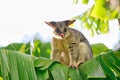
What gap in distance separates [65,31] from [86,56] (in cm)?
33

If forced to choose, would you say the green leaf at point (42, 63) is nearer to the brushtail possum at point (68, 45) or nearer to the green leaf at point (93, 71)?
the green leaf at point (93, 71)

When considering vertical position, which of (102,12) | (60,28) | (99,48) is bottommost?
(99,48)

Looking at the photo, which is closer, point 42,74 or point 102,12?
point 42,74

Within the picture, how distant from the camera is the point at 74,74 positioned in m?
3.22

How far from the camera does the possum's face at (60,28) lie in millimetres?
3961

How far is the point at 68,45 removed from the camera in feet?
13.7

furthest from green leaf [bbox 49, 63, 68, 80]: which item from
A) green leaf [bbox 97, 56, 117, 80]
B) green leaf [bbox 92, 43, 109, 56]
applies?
green leaf [bbox 92, 43, 109, 56]

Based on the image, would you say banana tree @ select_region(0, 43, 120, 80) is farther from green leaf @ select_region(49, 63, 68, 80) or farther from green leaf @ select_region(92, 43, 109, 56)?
green leaf @ select_region(92, 43, 109, 56)

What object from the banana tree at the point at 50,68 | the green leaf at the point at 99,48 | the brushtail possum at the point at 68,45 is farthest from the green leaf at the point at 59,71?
the green leaf at the point at 99,48

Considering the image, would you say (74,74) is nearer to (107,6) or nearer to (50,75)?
(50,75)

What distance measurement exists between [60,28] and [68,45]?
0.30 meters

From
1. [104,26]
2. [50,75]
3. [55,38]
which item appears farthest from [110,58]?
[104,26]

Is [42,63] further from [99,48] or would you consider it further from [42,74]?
[99,48]

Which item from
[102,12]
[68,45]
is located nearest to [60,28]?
[68,45]
